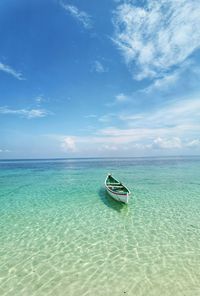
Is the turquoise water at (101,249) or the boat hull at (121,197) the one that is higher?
the boat hull at (121,197)

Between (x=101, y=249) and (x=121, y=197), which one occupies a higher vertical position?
(x=121, y=197)

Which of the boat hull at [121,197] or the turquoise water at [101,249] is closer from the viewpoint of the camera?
the turquoise water at [101,249]

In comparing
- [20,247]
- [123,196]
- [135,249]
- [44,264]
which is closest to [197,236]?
[135,249]

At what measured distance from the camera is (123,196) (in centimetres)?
1348

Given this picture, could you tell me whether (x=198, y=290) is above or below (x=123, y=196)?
below

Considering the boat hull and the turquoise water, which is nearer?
the turquoise water

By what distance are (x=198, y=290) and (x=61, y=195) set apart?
47.0ft

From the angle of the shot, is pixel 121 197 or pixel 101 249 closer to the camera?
pixel 101 249

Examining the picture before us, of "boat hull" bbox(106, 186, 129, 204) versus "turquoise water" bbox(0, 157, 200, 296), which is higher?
"boat hull" bbox(106, 186, 129, 204)

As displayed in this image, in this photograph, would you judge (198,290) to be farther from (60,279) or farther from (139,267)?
(60,279)

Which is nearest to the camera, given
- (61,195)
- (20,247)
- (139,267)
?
(139,267)

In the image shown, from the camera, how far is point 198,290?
5.26 meters

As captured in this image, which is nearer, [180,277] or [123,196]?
[180,277]

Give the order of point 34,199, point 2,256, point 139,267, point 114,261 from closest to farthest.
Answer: point 139,267
point 114,261
point 2,256
point 34,199
